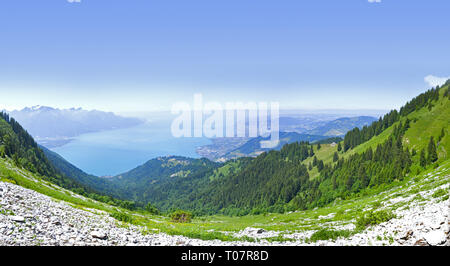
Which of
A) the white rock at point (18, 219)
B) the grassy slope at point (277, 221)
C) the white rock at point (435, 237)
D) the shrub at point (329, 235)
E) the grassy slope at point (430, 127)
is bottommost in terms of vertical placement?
the grassy slope at point (277, 221)

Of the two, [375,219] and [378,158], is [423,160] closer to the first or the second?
[378,158]

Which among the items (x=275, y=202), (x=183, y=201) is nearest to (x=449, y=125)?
(x=275, y=202)

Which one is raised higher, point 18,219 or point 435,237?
point 435,237

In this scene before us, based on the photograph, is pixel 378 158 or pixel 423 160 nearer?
pixel 423 160

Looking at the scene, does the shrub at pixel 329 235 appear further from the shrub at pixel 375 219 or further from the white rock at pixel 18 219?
the white rock at pixel 18 219

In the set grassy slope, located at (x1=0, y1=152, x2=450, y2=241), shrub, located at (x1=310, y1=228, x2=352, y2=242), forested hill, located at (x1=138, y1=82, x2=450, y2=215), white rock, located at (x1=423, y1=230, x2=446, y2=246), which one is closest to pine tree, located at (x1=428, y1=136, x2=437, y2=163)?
forested hill, located at (x1=138, y1=82, x2=450, y2=215)

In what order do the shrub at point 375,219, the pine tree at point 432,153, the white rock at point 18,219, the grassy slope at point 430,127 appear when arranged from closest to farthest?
the white rock at point 18,219, the shrub at point 375,219, the pine tree at point 432,153, the grassy slope at point 430,127

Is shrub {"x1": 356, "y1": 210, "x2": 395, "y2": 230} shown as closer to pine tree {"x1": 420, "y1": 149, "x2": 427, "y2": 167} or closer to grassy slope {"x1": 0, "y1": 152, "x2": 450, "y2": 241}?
grassy slope {"x1": 0, "y1": 152, "x2": 450, "y2": 241}

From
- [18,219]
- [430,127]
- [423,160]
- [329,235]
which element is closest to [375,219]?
[329,235]

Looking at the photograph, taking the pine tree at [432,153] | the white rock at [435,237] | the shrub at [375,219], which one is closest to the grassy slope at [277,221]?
the shrub at [375,219]

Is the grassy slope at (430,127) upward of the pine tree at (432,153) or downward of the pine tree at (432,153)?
upward

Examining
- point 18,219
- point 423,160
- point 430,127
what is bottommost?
point 423,160

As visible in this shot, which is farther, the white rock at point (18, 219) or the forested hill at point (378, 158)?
the forested hill at point (378, 158)

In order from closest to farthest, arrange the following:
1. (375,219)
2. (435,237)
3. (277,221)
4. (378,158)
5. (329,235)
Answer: (435,237) < (329,235) < (375,219) < (277,221) < (378,158)
